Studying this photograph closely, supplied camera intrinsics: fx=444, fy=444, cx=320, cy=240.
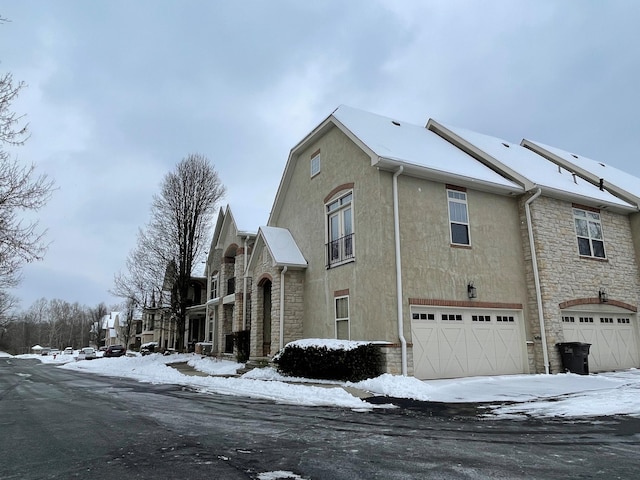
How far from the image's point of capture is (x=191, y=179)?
2839 cm

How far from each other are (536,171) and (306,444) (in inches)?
582

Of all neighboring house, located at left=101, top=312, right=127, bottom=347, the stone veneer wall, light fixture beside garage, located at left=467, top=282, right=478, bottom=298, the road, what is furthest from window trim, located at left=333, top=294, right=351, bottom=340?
neighboring house, located at left=101, top=312, right=127, bottom=347

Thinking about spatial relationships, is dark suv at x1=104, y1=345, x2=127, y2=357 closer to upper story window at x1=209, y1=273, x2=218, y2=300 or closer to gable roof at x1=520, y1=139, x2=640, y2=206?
upper story window at x1=209, y1=273, x2=218, y2=300

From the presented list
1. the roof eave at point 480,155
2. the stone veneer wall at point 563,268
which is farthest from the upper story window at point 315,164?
the stone veneer wall at point 563,268

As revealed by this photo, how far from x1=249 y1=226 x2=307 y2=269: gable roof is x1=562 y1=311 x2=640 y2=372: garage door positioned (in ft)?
31.5

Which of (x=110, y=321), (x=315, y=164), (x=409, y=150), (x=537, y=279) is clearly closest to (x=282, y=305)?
(x=315, y=164)

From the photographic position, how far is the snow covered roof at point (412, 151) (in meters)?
13.4

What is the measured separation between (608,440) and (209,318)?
2492 cm

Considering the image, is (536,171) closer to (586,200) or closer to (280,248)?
(586,200)

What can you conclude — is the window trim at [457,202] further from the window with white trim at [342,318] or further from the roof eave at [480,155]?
the window with white trim at [342,318]

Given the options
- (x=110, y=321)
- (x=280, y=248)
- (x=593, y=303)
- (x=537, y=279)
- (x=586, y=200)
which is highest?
(x=586, y=200)

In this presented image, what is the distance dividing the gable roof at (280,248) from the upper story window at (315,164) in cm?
291

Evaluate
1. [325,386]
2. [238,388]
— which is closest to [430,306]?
[325,386]

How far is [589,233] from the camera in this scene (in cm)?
1641
